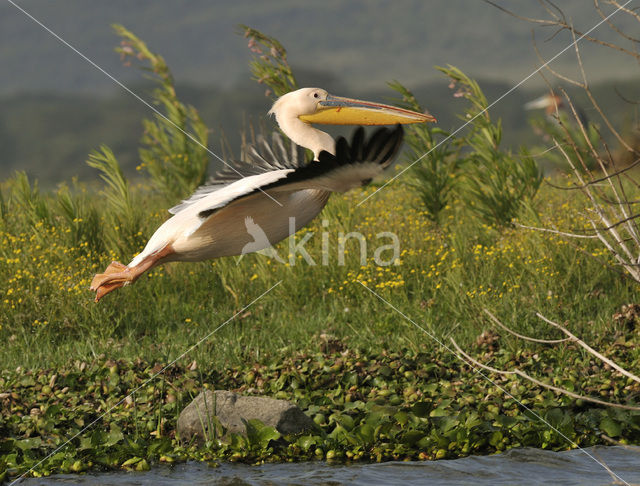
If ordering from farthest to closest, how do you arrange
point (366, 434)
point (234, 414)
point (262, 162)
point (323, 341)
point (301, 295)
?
point (301, 295) < point (323, 341) < point (234, 414) < point (366, 434) < point (262, 162)

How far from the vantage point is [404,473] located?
5.42m

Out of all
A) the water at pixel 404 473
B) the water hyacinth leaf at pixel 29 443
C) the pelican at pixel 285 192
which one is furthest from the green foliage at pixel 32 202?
the pelican at pixel 285 192

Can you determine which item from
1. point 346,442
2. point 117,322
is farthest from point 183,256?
point 117,322

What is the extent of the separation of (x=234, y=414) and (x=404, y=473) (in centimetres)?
134

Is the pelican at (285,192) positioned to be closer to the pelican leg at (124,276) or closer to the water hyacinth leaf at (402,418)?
the pelican leg at (124,276)

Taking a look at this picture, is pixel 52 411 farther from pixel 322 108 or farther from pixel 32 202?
pixel 32 202

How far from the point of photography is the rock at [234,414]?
581cm

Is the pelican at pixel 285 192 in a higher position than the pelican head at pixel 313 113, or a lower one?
lower

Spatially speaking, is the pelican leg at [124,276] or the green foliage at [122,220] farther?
the green foliage at [122,220]

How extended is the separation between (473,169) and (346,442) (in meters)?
5.66

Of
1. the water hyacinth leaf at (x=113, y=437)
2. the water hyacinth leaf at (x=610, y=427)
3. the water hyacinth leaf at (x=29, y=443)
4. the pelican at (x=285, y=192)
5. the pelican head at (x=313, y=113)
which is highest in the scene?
the pelican head at (x=313, y=113)

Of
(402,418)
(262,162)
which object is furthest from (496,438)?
(262,162)

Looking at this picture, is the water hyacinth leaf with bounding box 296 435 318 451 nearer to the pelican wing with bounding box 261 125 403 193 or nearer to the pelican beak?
the pelican beak

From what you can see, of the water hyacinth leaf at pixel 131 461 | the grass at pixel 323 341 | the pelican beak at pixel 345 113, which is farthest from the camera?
the grass at pixel 323 341
